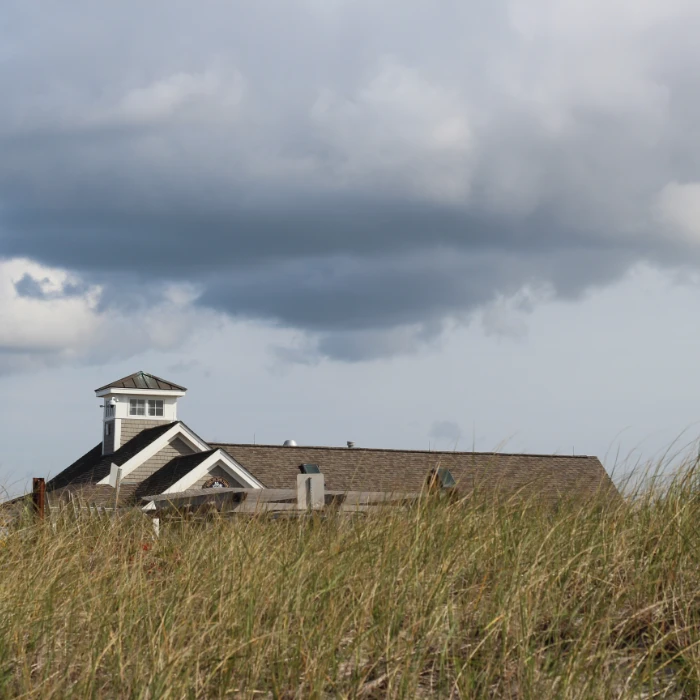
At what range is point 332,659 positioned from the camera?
498cm

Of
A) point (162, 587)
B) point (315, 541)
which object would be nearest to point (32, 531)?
point (162, 587)

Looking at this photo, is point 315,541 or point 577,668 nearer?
point 577,668

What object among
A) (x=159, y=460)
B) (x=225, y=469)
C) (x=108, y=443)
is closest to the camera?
(x=225, y=469)

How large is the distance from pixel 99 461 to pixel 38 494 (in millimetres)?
27305

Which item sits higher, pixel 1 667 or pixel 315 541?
pixel 315 541

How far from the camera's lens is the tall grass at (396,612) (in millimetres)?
4945

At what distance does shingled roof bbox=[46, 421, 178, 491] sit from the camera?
33875mm

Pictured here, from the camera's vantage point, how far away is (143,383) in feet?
119

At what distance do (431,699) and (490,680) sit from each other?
332mm

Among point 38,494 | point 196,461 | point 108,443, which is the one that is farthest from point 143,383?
point 38,494

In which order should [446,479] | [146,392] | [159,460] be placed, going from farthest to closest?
[146,392] < [159,460] < [446,479]

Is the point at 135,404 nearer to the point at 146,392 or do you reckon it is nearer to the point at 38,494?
the point at 146,392

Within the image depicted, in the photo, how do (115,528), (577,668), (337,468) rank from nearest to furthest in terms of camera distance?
(577,668)
(115,528)
(337,468)

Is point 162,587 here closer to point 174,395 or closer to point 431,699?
point 431,699
